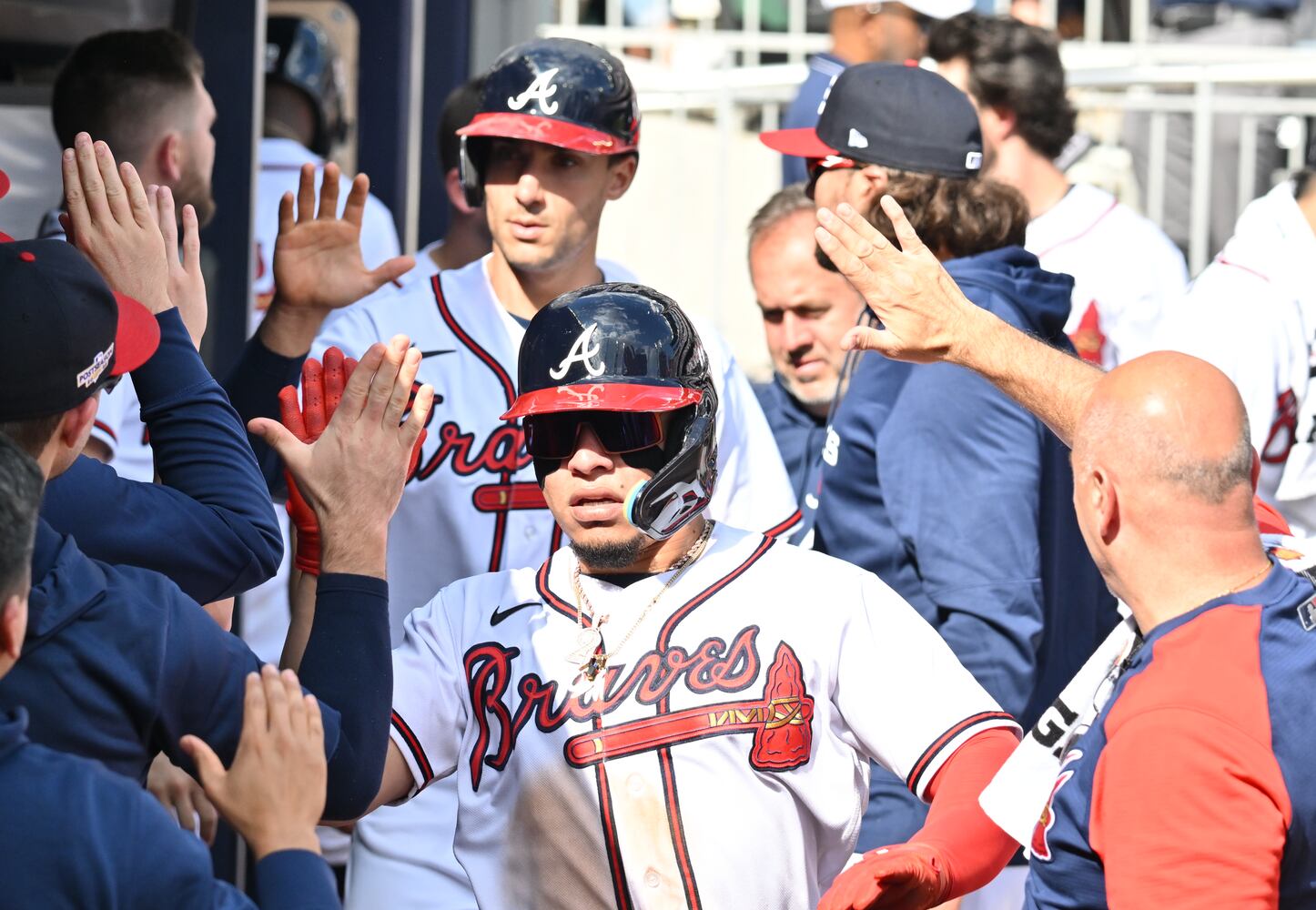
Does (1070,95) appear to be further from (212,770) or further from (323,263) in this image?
(212,770)

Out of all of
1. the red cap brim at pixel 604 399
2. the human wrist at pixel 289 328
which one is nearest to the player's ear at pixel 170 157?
the human wrist at pixel 289 328

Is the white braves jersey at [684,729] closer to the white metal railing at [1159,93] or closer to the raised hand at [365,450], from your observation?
the raised hand at [365,450]

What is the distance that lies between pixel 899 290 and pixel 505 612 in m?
0.86

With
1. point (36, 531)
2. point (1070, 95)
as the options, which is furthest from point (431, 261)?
point (36, 531)

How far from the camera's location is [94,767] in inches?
75.9

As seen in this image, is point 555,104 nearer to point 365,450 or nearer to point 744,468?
point 744,468

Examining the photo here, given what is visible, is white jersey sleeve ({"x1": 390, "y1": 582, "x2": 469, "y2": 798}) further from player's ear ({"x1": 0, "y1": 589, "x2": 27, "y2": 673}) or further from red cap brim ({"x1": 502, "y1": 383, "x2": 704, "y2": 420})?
player's ear ({"x1": 0, "y1": 589, "x2": 27, "y2": 673})

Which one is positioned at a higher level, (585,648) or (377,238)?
(377,238)

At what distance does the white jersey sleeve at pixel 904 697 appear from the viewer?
2.80 meters

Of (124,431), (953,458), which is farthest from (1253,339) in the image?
(124,431)

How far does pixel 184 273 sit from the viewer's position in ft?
9.46

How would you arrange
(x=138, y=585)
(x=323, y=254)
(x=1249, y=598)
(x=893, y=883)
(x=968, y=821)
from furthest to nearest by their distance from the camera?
(x=323, y=254), (x=968, y=821), (x=893, y=883), (x=1249, y=598), (x=138, y=585)

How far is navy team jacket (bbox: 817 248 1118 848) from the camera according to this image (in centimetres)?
336

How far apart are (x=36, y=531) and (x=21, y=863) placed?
0.41m
